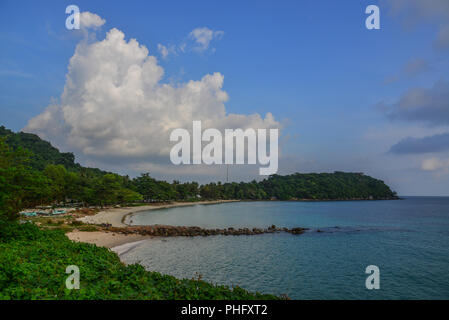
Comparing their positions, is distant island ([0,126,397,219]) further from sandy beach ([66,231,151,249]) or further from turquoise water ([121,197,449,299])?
turquoise water ([121,197,449,299])

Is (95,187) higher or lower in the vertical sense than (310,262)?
higher

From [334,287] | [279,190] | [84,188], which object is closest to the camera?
[334,287]

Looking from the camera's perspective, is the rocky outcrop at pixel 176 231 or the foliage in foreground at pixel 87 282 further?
the rocky outcrop at pixel 176 231

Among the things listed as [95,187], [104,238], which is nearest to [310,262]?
[104,238]

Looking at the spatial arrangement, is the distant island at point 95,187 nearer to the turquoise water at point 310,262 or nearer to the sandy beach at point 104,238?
the sandy beach at point 104,238

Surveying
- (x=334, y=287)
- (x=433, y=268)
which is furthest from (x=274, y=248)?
(x=433, y=268)

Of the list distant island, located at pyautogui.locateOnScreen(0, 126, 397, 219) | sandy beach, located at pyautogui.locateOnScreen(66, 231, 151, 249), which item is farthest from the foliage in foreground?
sandy beach, located at pyautogui.locateOnScreen(66, 231, 151, 249)

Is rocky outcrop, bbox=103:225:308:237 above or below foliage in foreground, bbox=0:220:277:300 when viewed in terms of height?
below

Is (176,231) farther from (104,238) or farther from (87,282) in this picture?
(87,282)

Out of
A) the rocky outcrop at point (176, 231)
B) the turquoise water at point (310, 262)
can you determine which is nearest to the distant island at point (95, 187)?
the turquoise water at point (310, 262)
